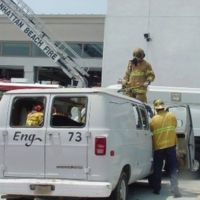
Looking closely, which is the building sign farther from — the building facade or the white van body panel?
the white van body panel

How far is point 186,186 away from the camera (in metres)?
12.5

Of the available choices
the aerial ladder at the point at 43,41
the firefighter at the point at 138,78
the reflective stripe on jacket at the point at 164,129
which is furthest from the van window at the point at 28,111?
the aerial ladder at the point at 43,41

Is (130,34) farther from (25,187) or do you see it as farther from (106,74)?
(25,187)

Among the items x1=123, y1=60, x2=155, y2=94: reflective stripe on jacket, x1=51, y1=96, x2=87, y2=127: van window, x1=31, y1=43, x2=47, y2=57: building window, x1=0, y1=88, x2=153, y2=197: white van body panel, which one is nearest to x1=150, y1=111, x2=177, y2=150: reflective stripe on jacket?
x1=123, y1=60, x2=155, y2=94: reflective stripe on jacket

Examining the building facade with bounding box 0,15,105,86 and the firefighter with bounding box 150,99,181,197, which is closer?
the firefighter with bounding box 150,99,181,197

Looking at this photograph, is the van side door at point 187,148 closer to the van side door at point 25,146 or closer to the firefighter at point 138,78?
the firefighter at point 138,78

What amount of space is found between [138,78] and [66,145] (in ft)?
14.4

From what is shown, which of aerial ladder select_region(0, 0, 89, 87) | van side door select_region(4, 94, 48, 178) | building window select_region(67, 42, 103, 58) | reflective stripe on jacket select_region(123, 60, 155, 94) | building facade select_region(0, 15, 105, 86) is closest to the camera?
van side door select_region(4, 94, 48, 178)

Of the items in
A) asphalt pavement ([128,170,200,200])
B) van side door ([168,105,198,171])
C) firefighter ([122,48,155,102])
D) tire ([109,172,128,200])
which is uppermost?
firefighter ([122,48,155,102])

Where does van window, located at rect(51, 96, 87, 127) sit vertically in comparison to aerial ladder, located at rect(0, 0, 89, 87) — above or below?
below

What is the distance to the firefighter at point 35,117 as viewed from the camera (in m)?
9.05

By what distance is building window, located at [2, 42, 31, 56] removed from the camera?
A: 2703cm

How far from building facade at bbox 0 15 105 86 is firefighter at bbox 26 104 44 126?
15.9m

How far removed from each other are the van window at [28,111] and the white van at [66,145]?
15mm
